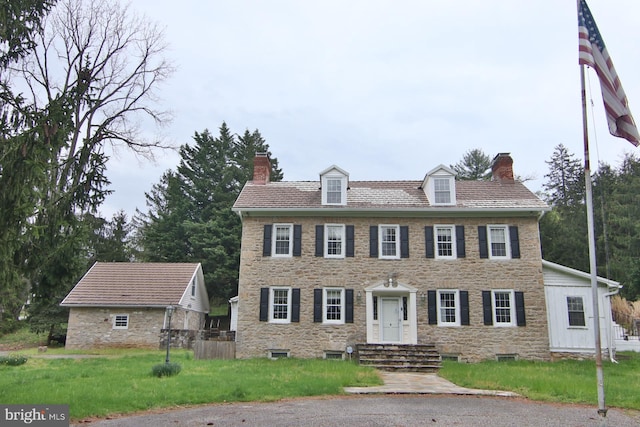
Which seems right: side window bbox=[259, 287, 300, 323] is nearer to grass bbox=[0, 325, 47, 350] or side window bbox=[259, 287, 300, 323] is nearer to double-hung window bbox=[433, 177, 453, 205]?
double-hung window bbox=[433, 177, 453, 205]

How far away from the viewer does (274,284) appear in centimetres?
1836

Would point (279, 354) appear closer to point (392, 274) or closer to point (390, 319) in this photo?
point (390, 319)

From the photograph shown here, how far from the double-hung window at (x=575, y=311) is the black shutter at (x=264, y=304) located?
11.7m

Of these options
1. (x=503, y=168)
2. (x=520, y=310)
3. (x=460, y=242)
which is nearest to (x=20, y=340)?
(x=460, y=242)

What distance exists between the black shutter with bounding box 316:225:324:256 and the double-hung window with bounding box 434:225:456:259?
4.55 m

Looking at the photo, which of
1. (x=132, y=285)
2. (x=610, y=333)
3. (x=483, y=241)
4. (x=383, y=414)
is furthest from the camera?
(x=132, y=285)

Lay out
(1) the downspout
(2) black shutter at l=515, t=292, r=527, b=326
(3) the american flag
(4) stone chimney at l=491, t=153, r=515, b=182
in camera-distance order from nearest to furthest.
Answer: (3) the american flag, (1) the downspout, (2) black shutter at l=515, t=292, r=527, b=326, (4) stone chimney at l=491, t=153, r=515, b=182

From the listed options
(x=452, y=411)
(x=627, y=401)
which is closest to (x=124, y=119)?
(x=452, y=411)

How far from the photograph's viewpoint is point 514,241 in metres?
18.4

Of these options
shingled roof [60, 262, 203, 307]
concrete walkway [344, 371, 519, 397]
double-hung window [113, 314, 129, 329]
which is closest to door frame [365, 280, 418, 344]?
concrete walkway [344, 371, 519, 397]

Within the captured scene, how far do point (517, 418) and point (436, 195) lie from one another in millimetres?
11708

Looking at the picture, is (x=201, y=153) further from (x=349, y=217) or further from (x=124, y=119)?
(x=124, y=119)

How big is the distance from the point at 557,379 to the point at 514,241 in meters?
7.09

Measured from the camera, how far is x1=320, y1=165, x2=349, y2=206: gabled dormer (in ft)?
62.7
